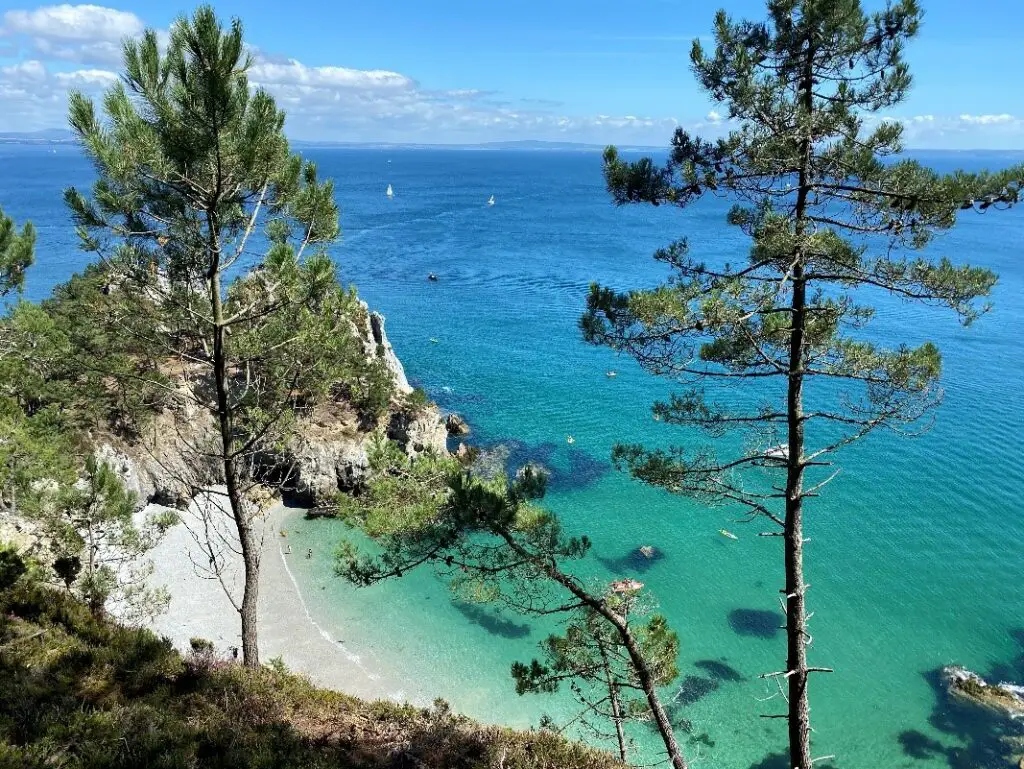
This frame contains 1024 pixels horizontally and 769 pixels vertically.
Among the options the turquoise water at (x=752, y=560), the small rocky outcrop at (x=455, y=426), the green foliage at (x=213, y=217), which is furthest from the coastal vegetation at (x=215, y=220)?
the small rocky outcrop at (x=455, y=426)

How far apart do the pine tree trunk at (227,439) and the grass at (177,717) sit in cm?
65

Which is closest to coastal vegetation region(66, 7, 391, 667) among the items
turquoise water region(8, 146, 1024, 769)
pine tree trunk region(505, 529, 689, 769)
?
pine tree trunk region(505, 529, 689, 769)

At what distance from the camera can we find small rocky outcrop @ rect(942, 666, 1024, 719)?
16.8 metres

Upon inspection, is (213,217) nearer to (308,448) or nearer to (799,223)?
(799,223)

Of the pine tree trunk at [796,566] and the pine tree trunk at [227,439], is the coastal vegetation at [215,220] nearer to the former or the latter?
the pine tree trunk at [227,439]

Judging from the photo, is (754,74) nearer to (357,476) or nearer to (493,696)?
(493,696)

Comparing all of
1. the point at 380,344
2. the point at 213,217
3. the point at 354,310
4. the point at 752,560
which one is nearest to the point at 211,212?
the point at 213,217

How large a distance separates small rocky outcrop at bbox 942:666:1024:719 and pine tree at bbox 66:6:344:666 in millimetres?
19349

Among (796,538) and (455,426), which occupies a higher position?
(796,538)

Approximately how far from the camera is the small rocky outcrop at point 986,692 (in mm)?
16797

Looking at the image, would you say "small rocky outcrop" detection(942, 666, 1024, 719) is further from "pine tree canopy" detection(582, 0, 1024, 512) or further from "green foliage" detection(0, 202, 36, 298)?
"green foliage" detection(0, 202, 36, 298)

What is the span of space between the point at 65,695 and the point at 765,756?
49.9 ft

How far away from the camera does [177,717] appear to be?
27.2ft

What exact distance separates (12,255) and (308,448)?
13.9 metres
